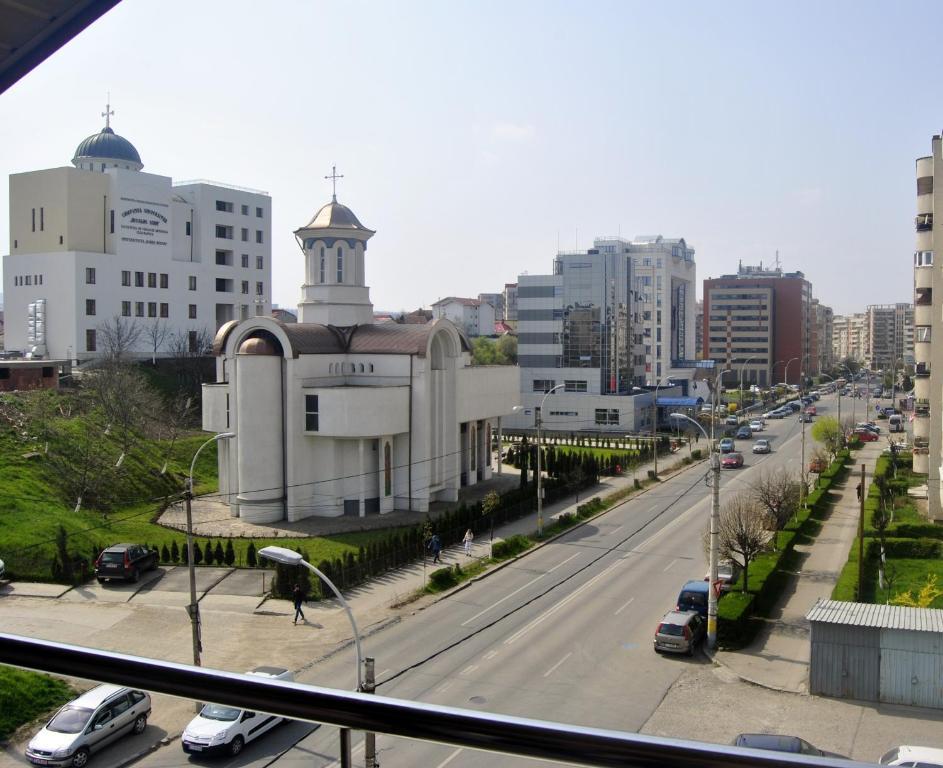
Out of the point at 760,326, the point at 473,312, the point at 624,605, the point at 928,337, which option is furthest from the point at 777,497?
the point at 473,312

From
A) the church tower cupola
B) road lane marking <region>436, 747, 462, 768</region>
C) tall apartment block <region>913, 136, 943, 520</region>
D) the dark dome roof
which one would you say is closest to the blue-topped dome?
the dark dome roof

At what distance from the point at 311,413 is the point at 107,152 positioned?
923 inches

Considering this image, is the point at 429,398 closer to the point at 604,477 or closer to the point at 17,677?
the point at 604,477

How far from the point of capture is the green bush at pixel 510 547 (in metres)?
21.1

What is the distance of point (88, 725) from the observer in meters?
4.66

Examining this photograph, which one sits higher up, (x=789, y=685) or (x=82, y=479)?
(x=82, y=479)

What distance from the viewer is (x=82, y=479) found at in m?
23.2

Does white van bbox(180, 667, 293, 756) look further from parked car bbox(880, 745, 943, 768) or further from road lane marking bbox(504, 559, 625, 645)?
road lane marking bbox(504, 559, 625, 645)

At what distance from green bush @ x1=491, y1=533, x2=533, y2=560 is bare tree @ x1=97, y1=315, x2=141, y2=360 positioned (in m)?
17.8

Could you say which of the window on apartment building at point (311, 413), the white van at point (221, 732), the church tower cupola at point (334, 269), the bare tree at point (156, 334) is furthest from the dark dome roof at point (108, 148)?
the white van at point (221, 732)

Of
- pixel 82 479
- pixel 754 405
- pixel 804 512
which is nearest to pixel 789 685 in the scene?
pixel 804 512

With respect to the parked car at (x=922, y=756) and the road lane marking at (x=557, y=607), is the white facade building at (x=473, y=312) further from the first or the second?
the parked car at (x=922, y=756)

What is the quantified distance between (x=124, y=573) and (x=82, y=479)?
6471mm

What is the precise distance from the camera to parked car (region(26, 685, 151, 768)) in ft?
14.1
